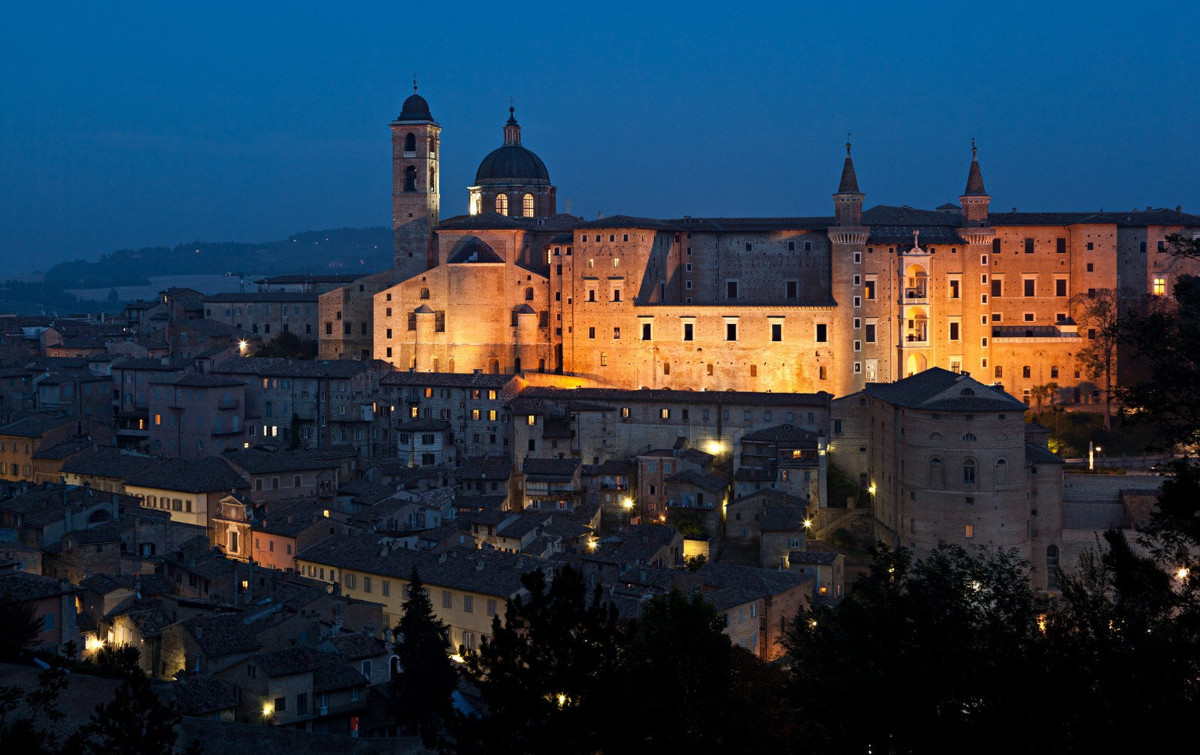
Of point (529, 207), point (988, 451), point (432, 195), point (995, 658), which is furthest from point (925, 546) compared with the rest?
point (529, 207)

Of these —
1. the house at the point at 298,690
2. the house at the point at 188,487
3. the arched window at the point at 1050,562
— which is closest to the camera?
the house at the point at 298,690

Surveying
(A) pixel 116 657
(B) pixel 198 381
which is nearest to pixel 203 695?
(A) pixel 116 657

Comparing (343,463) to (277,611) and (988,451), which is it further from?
(988,451)

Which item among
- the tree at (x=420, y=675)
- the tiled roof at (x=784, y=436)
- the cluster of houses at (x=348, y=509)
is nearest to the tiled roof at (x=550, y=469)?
the cluster of houses at (x=348, y=509)

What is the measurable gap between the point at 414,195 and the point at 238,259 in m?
122

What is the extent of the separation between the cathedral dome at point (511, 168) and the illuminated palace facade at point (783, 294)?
10.3 meters

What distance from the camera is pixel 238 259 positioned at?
175250 millimetres

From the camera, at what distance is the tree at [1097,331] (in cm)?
4966

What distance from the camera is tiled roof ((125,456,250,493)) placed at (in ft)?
130

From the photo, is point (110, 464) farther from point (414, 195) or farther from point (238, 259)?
point (238, 259)

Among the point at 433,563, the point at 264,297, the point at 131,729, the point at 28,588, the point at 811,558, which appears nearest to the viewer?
the point at 131,729

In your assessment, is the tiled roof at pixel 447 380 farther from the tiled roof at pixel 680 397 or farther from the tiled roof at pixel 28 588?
the tiled roof at pixel 28 588

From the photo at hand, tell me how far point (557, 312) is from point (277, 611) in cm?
2869

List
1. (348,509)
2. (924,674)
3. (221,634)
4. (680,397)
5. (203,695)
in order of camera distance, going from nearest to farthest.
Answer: (924,674)
(203,695)
(221,634)
(348,509)
(680,397)
